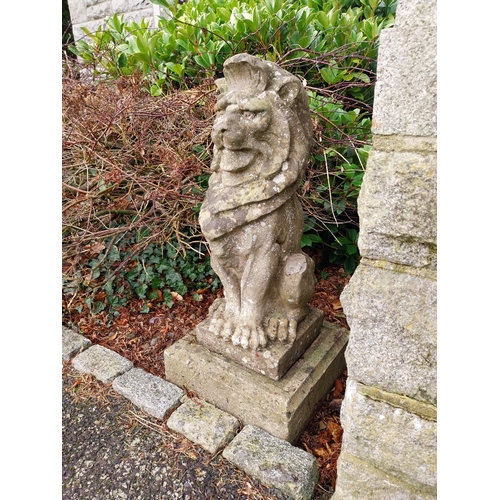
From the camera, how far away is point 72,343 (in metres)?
2.52

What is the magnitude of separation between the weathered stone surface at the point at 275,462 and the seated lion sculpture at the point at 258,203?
0.43 m

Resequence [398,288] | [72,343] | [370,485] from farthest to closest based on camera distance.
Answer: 1. [72,343]
2. [370,485]
3. [398,288]

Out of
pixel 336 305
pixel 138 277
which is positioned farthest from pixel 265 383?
pixel 138 277

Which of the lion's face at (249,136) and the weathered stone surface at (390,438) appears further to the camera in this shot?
the lion's face at (249,136)

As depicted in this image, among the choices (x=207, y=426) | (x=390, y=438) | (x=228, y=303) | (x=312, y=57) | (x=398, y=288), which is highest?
(x=312, y=57)

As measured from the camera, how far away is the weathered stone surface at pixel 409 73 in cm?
89

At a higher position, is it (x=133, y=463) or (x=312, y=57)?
(x=312, y=57)

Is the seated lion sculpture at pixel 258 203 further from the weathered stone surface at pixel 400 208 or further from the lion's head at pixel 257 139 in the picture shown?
the weathered stone surface at pixel 400 208

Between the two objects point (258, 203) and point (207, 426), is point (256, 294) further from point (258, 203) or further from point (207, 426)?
point (207, 426)

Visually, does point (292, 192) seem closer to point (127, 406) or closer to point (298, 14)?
point (127, 406)

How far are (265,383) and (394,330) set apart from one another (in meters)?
0.93

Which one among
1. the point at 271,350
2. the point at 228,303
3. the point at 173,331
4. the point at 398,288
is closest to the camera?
the point at 398,288

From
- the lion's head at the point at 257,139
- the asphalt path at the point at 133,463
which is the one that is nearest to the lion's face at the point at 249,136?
the lion's head at the point at 257,139

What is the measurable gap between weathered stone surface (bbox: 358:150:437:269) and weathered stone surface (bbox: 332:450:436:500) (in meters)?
0.75
